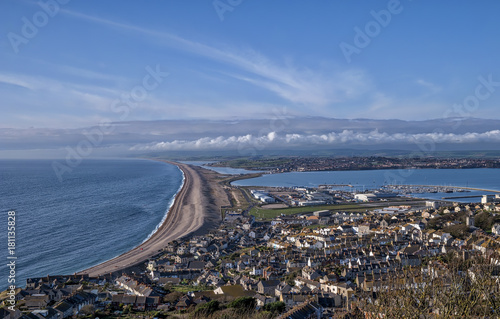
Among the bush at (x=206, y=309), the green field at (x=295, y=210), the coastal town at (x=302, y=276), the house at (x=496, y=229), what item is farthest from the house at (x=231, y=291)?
the green field at (x=295, y=210)

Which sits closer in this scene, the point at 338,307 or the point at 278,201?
the point at 338,307

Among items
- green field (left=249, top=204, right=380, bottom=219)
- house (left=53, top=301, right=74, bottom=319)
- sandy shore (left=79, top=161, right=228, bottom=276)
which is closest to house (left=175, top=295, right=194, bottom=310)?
house (left=53, top=301, right=74, bottom=319)

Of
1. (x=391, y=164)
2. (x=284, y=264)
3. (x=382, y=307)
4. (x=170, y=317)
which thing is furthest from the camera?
(x=391, y=164)

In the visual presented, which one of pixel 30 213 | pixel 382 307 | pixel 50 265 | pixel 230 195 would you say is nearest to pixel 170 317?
pixel 382 307

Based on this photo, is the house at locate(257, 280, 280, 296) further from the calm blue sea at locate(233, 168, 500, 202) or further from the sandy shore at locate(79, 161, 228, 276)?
the calm blue sea at locate(233, 168, 500, 202)

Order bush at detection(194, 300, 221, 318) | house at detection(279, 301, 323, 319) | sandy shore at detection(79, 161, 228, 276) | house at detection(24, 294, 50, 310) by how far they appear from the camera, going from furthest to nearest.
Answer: sandy shore at detection(79, 161, 228, 276) < house at detection(24, 294, 50, 310) < bush at detection(194, 300, 221, 318) < house at detection(279, 301, 323, 319)

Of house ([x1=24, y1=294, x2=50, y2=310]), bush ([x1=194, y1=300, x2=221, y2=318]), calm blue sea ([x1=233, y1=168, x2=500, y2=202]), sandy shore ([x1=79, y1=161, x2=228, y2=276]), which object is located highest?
bush ([x1=194, y1=300, x2=221, y2=318])

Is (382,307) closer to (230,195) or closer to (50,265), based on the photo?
(50,265)

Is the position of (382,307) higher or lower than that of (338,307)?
higher
